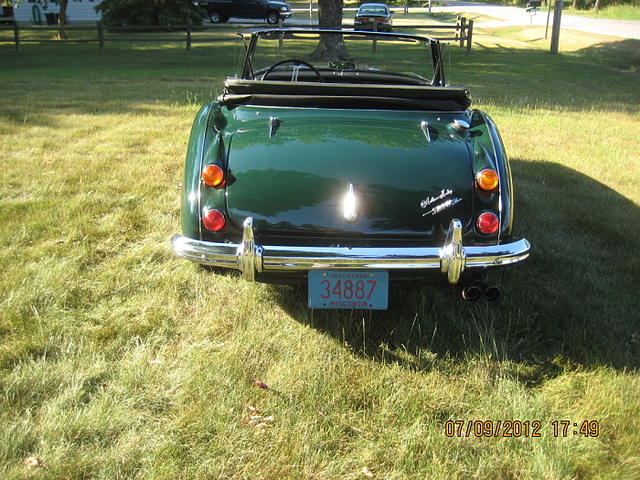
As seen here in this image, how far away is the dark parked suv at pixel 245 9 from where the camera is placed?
25922 millimetres

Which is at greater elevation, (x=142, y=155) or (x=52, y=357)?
(x=142, y=155)

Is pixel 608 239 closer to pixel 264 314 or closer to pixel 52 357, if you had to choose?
pixel 264 314

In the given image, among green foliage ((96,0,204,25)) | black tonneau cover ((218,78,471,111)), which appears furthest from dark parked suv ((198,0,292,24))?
black tonneau cover ((218,78,471,111))

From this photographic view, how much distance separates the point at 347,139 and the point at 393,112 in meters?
0.46

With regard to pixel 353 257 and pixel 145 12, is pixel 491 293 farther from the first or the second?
pixel 145 12

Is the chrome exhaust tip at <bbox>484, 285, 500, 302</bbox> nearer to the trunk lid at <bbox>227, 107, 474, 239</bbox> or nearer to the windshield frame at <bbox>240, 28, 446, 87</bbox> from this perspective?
the trunk lid at <bbox>227, 107, 474, 239</bbox>

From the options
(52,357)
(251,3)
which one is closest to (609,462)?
(52,357)

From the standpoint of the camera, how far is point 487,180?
95.1 inches

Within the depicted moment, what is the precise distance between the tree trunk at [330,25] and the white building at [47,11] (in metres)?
19.1

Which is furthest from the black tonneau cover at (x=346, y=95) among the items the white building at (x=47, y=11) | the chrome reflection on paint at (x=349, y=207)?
the white building at (x=47, y=11)

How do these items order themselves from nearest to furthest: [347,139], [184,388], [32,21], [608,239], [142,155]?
[184,388] → [347,139] → [608,239] → [142,155] → [32,21]

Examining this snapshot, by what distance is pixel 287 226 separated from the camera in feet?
7.59

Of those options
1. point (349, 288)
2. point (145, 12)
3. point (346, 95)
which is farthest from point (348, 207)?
point (145, 12)

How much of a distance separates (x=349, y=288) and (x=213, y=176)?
2.59 ft
